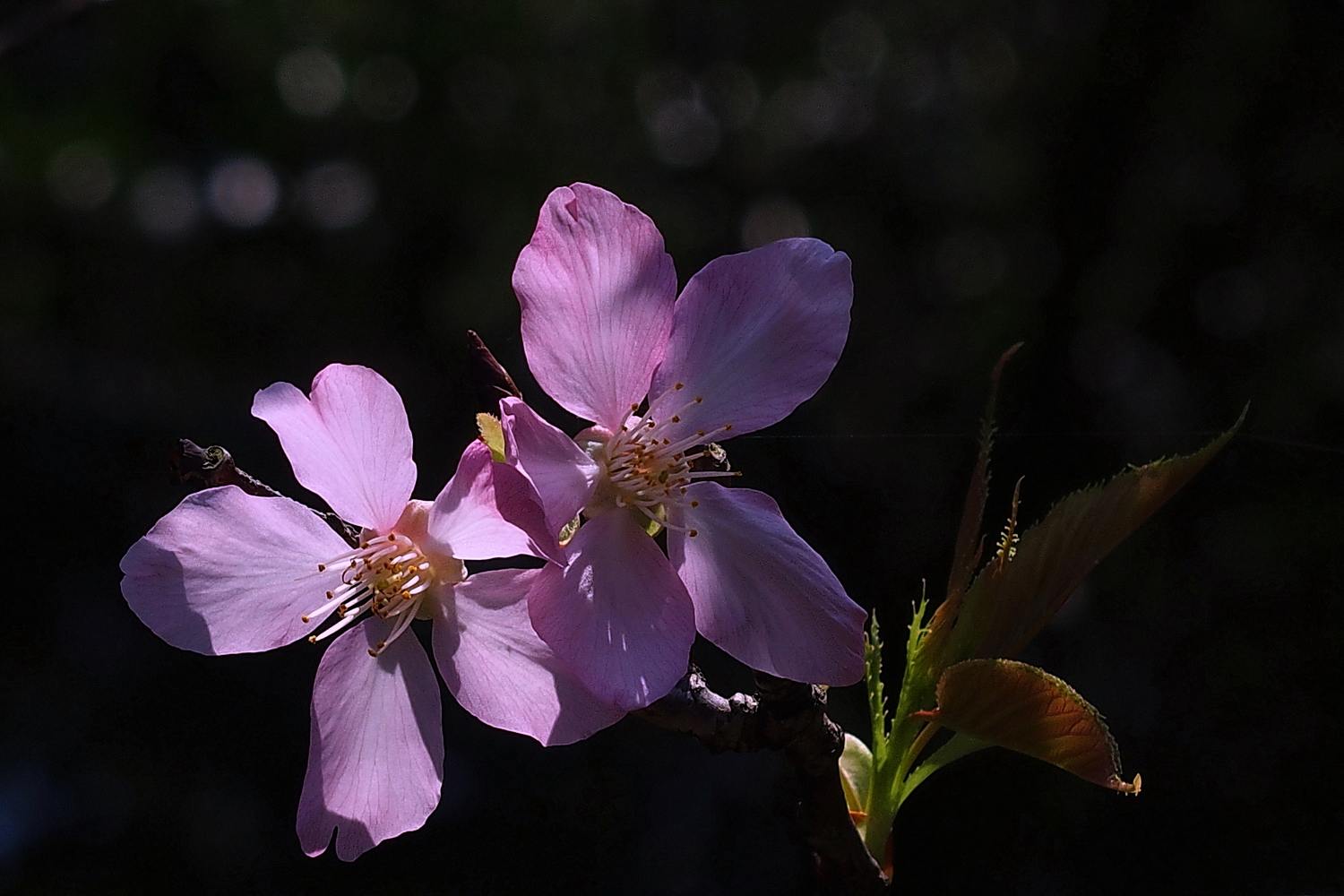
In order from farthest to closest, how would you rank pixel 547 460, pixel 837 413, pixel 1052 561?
pixel 837 413 < pixel 1052 561 < pixel 547 460

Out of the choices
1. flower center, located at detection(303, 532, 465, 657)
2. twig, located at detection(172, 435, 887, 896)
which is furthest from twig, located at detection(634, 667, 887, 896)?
flower center, located at detection(303, 532, 465, 657)

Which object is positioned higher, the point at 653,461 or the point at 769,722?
the point at 653,461

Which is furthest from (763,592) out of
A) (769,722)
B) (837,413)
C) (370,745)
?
(837,413)

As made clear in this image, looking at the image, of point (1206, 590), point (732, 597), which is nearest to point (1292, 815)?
point (1206, 590)

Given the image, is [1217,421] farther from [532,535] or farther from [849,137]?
[532,535]

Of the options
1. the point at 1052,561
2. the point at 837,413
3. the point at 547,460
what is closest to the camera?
the point at 547,460

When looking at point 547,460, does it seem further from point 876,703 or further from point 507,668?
point 876,703
